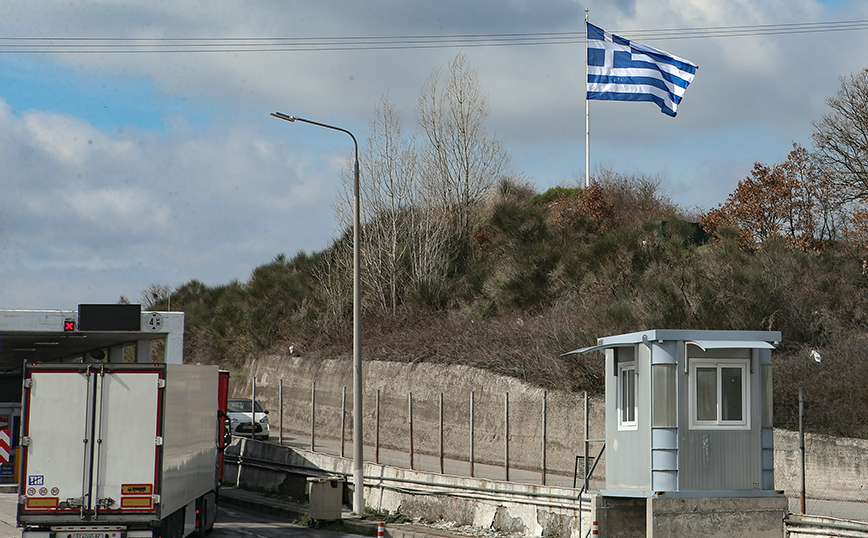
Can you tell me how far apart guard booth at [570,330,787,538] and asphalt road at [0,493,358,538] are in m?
6.83

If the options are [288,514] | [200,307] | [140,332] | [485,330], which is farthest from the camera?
[200,307]

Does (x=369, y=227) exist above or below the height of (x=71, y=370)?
above

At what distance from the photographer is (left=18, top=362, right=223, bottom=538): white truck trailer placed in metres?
13.6

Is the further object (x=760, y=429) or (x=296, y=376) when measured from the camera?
(x=296, y=376)

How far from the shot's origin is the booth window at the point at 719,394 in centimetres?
1502

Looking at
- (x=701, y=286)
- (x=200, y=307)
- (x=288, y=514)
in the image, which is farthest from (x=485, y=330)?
(x=200, y=307)

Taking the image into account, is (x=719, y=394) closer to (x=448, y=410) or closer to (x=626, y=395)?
(x=626, y=395)

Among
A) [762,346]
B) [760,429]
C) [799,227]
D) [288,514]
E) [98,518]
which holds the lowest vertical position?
[288,514]

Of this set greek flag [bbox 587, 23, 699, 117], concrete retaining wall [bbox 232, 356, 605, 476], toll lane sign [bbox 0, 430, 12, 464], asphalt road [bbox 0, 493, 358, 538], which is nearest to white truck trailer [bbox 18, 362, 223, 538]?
asphalt road [bbox 0, 493, 358, 538]

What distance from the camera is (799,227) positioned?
30.4 meters

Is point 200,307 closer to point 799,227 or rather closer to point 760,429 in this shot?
point 799,227

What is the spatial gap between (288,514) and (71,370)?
9972mm

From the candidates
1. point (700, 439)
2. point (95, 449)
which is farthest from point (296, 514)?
point (700, 439)

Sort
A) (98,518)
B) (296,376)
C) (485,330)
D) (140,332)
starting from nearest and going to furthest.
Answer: (98,518) < (140,332) < (485,330) < (296,376)
